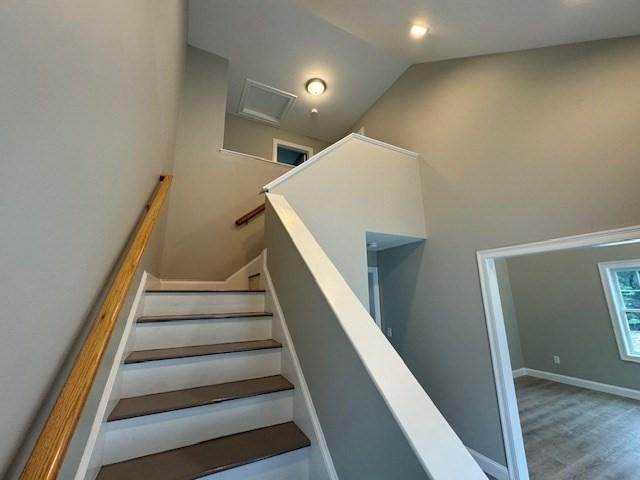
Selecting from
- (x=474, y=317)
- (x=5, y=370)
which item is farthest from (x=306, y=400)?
(x=474, y=317)

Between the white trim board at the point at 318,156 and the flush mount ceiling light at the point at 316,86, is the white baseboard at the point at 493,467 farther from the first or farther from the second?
the flush mount ceiling light at the point at 316,86

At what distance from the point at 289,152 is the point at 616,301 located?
20.4 feet

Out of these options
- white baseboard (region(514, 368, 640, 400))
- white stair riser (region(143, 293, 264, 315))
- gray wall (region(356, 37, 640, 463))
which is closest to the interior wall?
gray wall (region(356, 37, 640, 463))

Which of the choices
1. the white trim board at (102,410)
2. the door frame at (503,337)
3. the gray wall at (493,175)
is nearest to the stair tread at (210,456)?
the white trim board at (102,410)

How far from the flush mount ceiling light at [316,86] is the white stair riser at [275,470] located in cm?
452

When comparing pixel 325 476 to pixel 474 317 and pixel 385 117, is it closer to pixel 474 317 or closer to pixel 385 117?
pixel 474 317

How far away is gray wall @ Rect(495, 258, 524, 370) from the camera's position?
5.58m

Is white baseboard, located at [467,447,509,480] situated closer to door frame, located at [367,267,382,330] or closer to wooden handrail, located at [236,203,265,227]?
door frame, located at [367,267,382,330]

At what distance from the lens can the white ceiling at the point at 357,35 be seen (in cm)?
204

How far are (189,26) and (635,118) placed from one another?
14.5ft

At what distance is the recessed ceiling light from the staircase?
10.4 ft

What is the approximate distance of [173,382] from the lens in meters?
1.44

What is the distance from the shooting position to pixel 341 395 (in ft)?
3.70

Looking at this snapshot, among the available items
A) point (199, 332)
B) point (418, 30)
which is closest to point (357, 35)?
point (418, 30)
